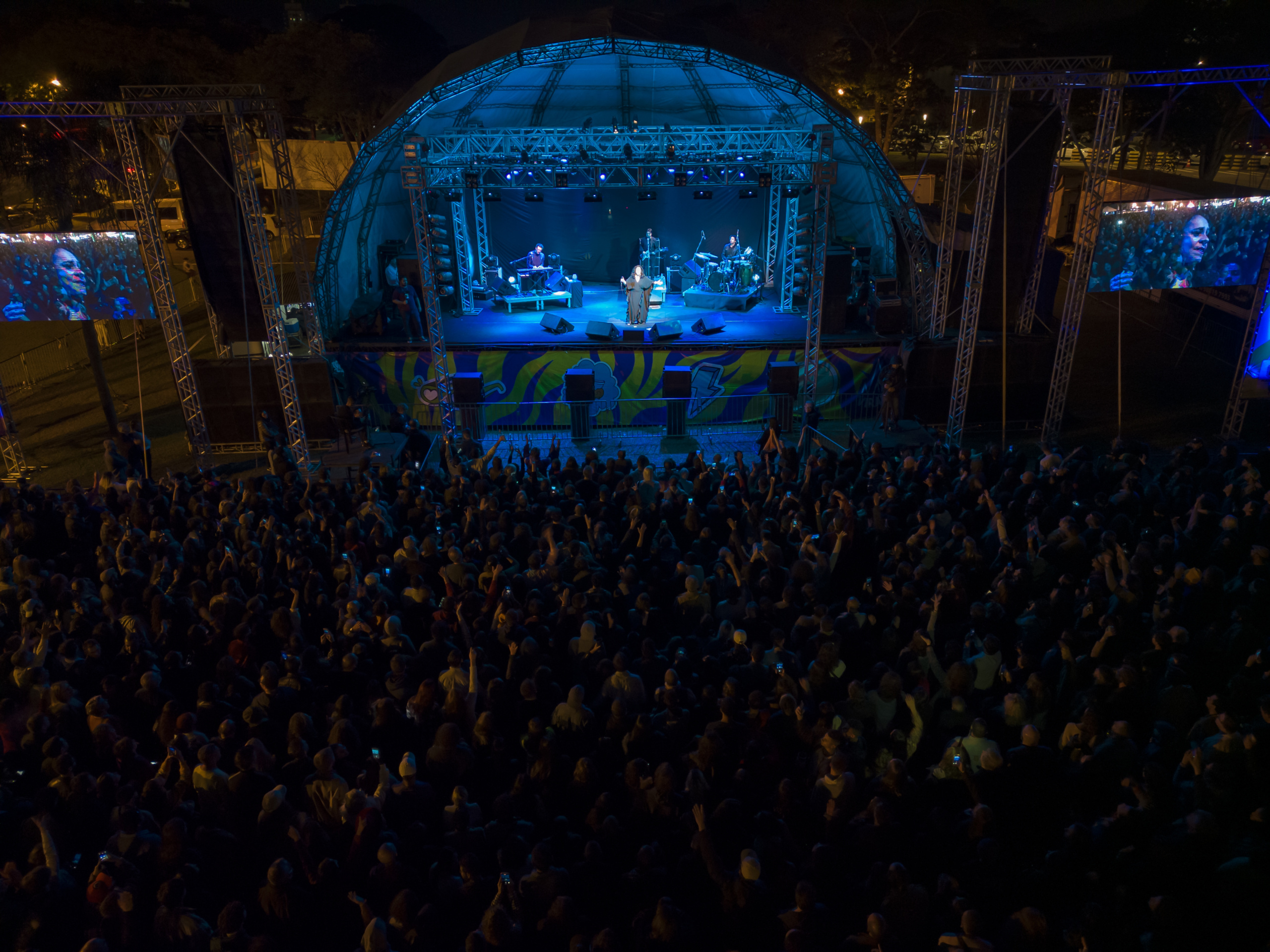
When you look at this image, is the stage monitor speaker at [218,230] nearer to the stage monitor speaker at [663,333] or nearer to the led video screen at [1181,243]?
the stage monitor speaker at [663,333]

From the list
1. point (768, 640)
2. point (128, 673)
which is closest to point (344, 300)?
point (128, 673)

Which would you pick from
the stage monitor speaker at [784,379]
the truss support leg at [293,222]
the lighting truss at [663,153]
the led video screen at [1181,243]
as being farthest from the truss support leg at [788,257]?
the truss support leg at [293,222]

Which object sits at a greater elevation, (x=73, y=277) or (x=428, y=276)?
(x=73, y=277)

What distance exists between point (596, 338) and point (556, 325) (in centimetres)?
124

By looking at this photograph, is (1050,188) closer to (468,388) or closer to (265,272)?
(468,388)

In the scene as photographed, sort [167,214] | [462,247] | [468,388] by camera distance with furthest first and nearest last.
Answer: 1. [167,214]
2. [462,247]
3. [468,388]

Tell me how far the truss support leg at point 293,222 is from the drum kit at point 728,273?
9975 millimetres

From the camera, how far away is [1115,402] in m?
15.5

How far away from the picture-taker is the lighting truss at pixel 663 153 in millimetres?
14508

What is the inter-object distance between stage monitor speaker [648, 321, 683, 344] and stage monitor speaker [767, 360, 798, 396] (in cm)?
232

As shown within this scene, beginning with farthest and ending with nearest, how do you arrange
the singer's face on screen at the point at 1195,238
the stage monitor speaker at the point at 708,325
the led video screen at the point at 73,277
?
the stage monitor speaker at the point at 708,325
the singer's face on screen at the point at 1195,238
the led video screen at the point at 73,277

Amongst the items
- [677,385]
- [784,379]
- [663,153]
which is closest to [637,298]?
[663,153]

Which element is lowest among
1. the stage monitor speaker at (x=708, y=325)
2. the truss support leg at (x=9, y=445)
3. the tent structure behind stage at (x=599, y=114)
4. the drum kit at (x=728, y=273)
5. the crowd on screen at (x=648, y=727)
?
the truss support leg at (x=9, y=445)

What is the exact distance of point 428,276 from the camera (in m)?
12.5
